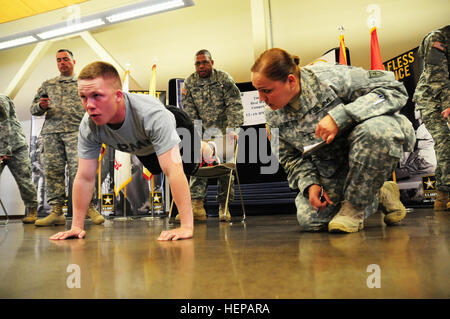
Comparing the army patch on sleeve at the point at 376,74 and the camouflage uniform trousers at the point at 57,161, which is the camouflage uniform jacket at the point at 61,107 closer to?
the camouflage uniform trousers at the point at 57,161

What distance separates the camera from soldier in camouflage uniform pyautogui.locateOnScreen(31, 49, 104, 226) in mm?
3143

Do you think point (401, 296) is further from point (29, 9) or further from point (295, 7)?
point (29, 9)

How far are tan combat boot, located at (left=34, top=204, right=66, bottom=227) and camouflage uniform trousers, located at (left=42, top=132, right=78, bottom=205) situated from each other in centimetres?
6

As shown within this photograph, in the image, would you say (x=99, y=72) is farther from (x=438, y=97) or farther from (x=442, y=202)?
(x=442, y=202)

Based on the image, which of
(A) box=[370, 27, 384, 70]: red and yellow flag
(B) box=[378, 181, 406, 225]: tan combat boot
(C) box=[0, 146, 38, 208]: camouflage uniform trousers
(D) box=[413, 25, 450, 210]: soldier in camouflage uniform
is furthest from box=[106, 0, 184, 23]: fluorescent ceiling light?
(B) box=[378, 181, 406, 225]: tan combat boot

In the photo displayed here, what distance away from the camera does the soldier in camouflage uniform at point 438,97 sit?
2.77 m

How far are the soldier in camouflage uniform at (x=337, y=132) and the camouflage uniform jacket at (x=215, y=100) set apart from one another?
5.12 ft

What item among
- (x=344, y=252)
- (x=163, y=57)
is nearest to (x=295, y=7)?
(x=163, y=57)

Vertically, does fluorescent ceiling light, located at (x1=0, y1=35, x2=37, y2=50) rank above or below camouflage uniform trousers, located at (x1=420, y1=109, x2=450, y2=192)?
above

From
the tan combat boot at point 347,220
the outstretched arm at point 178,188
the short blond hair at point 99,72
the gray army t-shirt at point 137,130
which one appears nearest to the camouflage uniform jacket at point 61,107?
the gray army t-shirt at point 137,130

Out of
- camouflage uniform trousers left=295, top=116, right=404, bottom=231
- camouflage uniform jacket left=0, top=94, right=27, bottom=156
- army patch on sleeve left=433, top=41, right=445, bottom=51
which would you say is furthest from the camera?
camouflage uniform jacket left=0, top=94, right=27, bottom=156

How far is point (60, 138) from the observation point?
3.21 m

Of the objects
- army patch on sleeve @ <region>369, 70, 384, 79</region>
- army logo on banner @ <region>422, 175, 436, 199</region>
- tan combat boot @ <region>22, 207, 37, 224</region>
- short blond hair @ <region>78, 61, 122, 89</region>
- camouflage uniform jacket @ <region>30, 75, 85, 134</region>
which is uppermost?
camouflage uniform jacket @ <region>30, 75, 85, 134</region>

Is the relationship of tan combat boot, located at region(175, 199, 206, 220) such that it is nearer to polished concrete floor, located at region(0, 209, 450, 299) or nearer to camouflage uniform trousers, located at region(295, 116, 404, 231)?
camouflage uniform trousers, located at region(295, 116, 404, 231)
